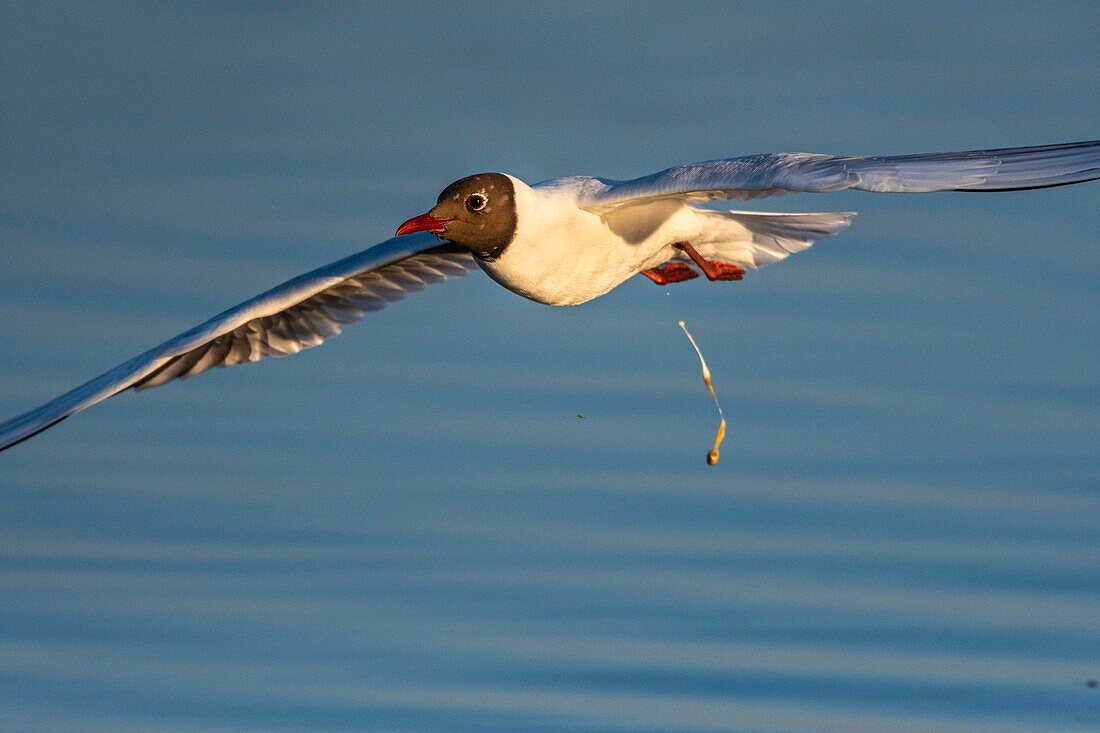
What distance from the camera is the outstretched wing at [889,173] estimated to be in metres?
6.06

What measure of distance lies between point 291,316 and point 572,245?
2.16 m

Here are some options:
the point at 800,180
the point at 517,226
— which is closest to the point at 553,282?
the point at 517,226

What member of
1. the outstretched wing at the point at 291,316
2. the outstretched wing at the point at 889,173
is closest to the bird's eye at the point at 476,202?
the outstretched wing at the point at 889,173

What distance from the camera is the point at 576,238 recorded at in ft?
24.9

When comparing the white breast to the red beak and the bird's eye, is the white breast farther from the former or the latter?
the red beak

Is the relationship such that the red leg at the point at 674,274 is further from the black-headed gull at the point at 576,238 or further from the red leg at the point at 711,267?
the red leg at the point at 711,267

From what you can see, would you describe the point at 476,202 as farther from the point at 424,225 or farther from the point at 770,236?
A: the point at 770,236

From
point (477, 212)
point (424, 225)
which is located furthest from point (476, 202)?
point (424, 225)

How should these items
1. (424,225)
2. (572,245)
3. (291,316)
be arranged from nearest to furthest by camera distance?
(424,225) → (572,245) → (291,316)

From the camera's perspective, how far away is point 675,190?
676 cm

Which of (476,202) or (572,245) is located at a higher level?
(476,202)

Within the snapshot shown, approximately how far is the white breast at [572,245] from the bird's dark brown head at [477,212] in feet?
0.14

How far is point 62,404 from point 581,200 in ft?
7.57

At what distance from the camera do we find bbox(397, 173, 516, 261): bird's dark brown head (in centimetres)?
746
